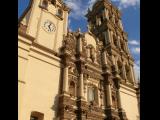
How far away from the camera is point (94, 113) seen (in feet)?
62.5

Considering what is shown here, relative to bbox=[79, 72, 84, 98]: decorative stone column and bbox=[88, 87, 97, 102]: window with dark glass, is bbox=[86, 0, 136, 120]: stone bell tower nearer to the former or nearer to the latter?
bbox=[88, 87, 97, 102]: window with dark glass

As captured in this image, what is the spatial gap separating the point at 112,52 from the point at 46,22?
9589mm

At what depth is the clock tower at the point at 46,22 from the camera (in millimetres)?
19531

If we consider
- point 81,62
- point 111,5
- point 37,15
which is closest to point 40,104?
point 81,62

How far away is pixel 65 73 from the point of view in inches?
736

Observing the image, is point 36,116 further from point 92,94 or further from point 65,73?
point 92,94

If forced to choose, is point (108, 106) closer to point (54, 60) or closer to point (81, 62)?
point (81, 62)

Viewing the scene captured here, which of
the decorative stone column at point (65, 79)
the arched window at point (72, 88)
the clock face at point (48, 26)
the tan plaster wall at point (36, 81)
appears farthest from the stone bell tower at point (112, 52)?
the clock face at point (48, 26)

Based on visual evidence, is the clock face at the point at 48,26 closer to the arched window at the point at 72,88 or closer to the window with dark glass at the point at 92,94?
the arched window at the point at 72,88

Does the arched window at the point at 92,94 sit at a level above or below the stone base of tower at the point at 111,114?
above

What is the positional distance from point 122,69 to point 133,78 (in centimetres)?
182

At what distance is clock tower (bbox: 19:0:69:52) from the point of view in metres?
19.5

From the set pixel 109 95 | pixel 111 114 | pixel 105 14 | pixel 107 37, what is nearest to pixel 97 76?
pixel 109 95
